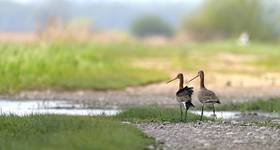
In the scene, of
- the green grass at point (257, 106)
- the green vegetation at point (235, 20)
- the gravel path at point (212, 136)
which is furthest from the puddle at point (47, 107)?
the green vegetation at point (235, 20)

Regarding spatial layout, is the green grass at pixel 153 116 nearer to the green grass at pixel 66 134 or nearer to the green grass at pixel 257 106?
the green grass at pixel 66 134

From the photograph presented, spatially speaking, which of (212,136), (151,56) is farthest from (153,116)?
(151,56)

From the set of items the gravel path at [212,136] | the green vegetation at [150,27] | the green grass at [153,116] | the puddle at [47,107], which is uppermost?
the green vegetation at [150,27]

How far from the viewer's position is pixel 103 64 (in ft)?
154

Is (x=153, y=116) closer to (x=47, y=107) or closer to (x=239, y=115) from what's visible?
(x=239, y=115)

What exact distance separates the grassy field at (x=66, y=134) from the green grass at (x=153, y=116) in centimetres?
283

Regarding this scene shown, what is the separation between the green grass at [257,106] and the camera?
86.5 feet

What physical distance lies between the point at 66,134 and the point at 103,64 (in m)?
30.6

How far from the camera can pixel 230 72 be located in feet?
157

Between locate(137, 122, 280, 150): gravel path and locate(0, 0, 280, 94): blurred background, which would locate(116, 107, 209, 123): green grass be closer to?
locate(137, 122, 280, 150): gravel path

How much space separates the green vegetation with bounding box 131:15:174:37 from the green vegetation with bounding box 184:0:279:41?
98.5ft

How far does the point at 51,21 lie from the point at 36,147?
5782cm

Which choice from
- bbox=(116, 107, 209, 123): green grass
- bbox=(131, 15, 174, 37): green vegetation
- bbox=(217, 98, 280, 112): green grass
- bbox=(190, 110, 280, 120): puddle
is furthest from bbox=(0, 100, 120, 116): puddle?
bbox=(131, 15, 174, 37): green vegetation

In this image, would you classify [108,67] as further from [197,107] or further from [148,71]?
[197,107]
